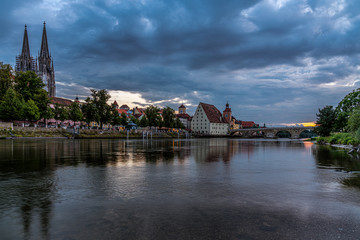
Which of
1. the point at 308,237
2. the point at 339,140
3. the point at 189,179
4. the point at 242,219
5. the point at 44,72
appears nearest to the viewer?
the point at 308,237

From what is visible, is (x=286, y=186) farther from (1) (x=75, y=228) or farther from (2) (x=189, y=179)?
(1) (x=75, y=228)

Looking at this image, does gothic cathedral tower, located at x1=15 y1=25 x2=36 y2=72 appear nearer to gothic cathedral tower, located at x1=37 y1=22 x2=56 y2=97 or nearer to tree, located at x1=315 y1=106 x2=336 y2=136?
gothic cathedral tower, located at x1=37 y1=22 x2=56 y2=97

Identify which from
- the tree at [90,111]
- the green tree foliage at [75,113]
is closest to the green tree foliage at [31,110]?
the tree at [90,111]

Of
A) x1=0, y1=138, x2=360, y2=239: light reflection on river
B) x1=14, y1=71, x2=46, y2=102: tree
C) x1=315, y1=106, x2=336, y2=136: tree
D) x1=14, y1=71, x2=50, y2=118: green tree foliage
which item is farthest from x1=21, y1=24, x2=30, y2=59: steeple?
x1=0, y1=138, x2=360, y2=239: light reflection on river

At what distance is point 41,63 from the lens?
160500 millimetres

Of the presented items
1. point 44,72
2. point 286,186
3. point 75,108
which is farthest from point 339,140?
point 44,72

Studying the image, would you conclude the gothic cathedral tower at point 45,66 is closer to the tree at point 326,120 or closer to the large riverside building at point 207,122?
the large riverside building at point 207,122

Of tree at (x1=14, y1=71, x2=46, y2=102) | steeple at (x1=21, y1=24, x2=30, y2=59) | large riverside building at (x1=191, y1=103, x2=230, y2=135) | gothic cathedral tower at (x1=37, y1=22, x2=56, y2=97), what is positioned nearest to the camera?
tree at (x1=14, y1=71, x2=46, y2=102)

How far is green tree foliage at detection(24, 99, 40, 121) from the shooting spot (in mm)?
69062

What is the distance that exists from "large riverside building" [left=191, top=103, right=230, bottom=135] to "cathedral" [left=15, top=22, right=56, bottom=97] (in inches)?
3877

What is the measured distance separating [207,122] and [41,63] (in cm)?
11240

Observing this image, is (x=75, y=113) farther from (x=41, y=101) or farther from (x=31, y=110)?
(x=31, y=110)

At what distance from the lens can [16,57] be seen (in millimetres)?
150750

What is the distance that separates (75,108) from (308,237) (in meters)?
108
